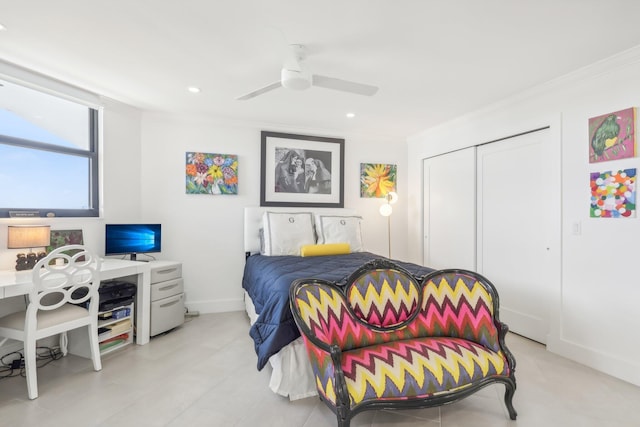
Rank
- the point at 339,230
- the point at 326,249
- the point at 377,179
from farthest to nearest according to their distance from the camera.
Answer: the point at 377,179 < the point at 339,230 < the point at 326,249

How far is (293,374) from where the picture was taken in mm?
1970

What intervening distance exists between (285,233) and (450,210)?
7.05ft

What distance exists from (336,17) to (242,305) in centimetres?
331

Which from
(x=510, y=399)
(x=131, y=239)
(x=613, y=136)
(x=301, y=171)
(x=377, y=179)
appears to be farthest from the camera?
(x=377, y=179)

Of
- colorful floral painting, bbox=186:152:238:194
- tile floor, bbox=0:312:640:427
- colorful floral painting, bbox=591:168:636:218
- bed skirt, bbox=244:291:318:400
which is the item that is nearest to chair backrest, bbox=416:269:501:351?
tile floor, bbox=0:312:640:427

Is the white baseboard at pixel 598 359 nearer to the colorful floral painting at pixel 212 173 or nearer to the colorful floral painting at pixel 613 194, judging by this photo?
the colorful floral painting at pixel 613 194

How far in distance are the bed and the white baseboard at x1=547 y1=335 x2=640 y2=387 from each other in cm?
140

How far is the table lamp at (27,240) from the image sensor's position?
229 cm

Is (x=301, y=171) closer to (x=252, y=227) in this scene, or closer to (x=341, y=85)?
(x=252, y=227)

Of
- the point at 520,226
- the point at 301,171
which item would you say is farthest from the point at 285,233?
the point at 520,226

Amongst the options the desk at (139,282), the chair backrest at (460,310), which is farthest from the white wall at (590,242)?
the desk at (139,282)

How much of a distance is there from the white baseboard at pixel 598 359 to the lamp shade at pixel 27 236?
14.5ft

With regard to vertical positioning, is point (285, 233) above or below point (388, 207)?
below

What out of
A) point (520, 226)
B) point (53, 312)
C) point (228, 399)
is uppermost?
point (520, 226)
